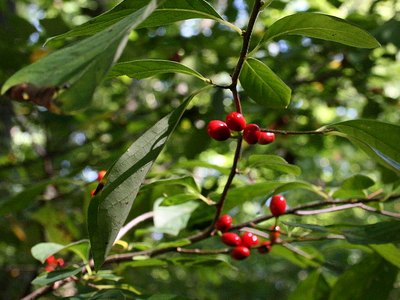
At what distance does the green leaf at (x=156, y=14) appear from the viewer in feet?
3.41

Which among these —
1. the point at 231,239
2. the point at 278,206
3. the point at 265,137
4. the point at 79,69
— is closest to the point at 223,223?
the point at 231,239

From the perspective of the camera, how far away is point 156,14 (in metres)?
1.10

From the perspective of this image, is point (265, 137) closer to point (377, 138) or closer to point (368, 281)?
point (377, 138)

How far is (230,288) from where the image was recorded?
25.3ft

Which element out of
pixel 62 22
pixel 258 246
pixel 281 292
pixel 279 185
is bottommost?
pixel 281 292

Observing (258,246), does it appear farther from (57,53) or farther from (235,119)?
(57,53)

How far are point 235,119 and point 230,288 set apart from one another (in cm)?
677

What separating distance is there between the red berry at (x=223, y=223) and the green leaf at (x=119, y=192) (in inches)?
22.7

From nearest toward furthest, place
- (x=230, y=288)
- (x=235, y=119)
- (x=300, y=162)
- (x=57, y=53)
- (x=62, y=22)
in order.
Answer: (x=57, y=53), (x=235, y=119), (x=62, y=22), (x=300, y=162), (x=230, y=288)

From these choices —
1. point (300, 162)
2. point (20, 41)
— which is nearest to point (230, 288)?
point (300, 162)

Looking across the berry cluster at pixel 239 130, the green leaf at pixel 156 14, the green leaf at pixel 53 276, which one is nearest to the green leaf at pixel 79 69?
the green leaf at pixel 156 14

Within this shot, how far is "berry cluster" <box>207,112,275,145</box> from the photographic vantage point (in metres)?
1.28

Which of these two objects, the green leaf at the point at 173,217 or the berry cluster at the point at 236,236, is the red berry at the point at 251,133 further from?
the green leaf at the point at 173,217

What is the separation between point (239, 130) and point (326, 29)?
319 mm
